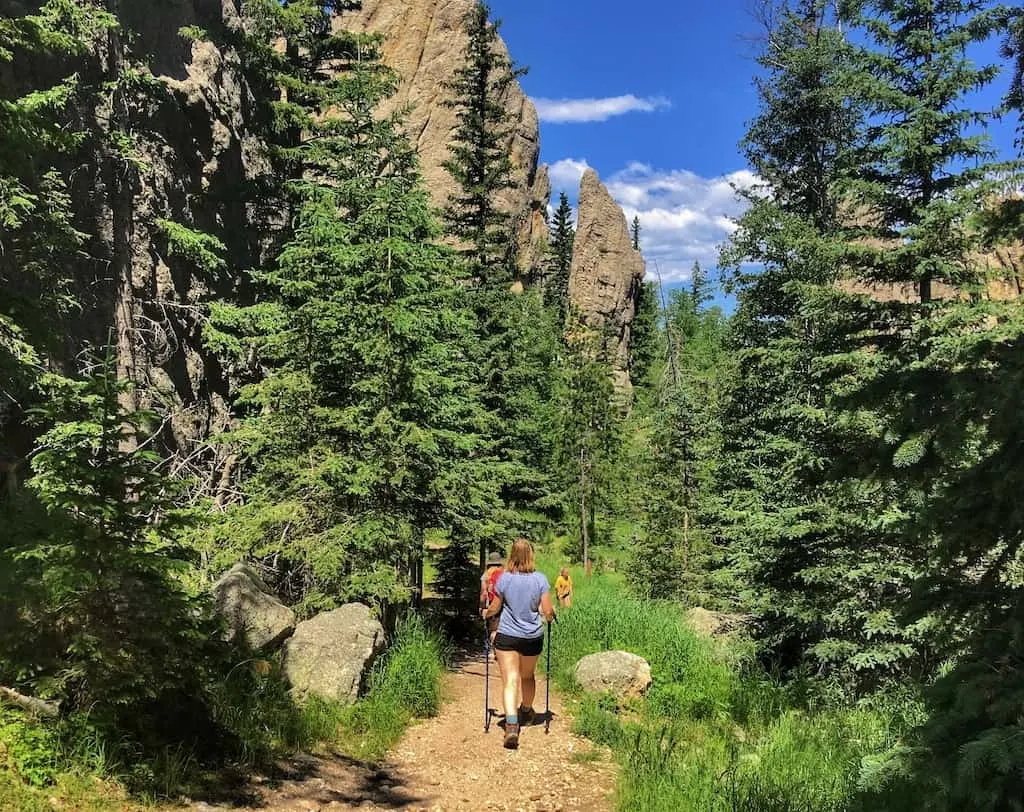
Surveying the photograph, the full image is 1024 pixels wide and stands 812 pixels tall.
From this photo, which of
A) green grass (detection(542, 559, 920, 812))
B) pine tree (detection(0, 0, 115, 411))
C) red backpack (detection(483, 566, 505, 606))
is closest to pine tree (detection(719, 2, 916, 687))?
green grass (detection(542, 559, 920, 812))

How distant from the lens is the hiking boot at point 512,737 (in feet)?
21.6

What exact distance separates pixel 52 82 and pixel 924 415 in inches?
538

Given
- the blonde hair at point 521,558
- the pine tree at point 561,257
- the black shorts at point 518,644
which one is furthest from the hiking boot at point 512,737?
the pine tree at point 561,257

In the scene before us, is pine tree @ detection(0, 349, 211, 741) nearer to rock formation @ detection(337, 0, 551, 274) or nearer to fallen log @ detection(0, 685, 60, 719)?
fallen log @ detection(0, 685, 60, 719)

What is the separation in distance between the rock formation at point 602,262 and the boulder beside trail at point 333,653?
52.9m

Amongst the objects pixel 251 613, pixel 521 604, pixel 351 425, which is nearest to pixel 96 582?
pixel 251 613

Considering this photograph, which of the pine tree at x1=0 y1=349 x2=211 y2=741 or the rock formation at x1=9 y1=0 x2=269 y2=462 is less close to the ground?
the rock formation at x1=9 y1=0 x2=269 y2=462

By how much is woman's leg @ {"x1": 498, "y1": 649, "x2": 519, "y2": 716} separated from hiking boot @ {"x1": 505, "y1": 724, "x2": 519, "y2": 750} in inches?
5.0

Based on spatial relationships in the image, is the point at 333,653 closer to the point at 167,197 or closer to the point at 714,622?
the point at 714,622

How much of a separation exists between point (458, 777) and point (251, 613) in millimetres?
2701

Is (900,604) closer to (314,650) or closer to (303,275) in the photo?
(314,650)

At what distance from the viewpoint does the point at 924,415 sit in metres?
3.30

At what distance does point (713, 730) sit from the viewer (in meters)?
7.34

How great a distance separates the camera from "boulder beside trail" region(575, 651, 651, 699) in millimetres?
8539
